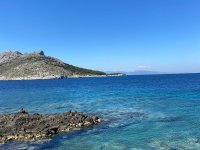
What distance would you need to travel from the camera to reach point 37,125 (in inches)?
1683

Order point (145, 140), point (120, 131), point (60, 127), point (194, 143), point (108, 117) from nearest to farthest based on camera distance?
1. point (194, 143)
2. point (145, 140)
3. point (120, 131)
4. point (60, 127)
5. point (108, 117)

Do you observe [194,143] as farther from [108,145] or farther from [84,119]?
[84,119]

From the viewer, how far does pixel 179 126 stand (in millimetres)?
40625

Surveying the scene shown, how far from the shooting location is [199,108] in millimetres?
54562

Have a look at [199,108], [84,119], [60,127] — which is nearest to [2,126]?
[60,127]

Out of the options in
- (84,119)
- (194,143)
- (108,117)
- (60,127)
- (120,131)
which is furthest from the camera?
(108,117)

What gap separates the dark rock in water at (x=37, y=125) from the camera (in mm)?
37656

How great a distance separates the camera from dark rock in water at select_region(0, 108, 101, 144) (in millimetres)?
37656

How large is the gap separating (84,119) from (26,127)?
900 cm

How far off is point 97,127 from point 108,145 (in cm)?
923

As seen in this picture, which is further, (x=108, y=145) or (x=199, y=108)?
(x=199, y=108)

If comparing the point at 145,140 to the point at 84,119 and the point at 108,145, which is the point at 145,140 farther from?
the point at 84,119

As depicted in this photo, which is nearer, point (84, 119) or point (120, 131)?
point (120, 131)

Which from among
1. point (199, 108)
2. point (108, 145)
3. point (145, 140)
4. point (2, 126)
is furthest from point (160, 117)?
point (2, 126)
